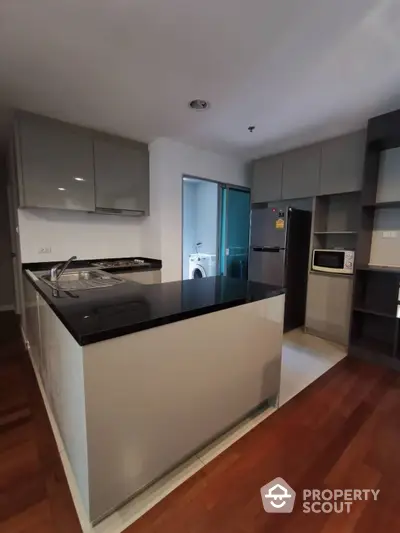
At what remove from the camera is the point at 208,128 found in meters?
2.70

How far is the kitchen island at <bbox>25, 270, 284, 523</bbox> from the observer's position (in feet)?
3.34

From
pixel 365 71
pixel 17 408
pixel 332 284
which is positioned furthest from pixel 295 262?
pixel 17 408

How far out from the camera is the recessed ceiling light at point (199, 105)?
7.09ft

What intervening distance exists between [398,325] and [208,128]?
269 centimetres

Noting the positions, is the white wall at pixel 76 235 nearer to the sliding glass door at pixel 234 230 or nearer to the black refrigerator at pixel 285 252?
the sliding glass door at pixel 234 230

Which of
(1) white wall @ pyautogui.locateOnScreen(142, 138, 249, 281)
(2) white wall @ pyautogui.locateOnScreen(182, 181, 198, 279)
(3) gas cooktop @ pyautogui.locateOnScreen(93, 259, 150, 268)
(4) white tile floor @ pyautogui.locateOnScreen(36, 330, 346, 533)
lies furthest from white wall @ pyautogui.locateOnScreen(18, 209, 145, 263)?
(4) white tile floor @ pyautogui.locateOnScreen(36, 330, 346, 533)

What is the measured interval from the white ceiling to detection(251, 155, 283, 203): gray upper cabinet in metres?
0.83

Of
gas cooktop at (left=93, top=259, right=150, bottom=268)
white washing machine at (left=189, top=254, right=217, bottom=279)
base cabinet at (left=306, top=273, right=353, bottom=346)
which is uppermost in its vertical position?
gas cooktop at (left=93, top=259, right=150, bottom=268)

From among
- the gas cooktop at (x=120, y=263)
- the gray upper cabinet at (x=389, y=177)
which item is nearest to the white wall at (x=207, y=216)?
the gas cooktop at (x=120, y=263)

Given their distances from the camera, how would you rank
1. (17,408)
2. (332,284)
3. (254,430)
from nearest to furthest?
(254,430) → (17,408) → (332,284)

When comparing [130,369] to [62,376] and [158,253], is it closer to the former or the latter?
[62,376]

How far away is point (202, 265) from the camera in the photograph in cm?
429

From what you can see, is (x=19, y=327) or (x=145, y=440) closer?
(x=145, y=440)

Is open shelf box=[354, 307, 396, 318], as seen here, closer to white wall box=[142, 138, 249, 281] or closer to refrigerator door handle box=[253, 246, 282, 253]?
refrigerator door handle box=[253, 246, 282, 253]
